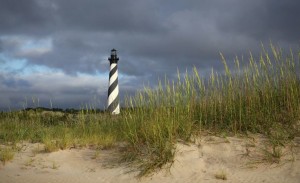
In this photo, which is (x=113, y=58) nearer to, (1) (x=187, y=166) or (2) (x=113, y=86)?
(2) (x=113, y=86)

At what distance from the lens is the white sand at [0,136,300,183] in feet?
16.0

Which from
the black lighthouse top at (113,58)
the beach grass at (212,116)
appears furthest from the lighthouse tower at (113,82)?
the beach grass at (212,116)

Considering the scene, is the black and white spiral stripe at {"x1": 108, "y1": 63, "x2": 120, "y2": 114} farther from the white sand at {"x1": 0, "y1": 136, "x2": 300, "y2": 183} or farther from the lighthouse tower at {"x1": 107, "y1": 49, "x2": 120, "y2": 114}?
the white sand at {"x1": 0, "y1": 136, "x2": 300, "y2": 183}

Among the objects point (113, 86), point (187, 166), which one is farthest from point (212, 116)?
point (113, 86)

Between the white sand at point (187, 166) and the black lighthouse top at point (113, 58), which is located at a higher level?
the black lighthouse top at point (113, 58)

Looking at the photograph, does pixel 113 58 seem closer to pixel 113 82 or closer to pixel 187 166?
pixel 113 82

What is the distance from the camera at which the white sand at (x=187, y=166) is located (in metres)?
4.88

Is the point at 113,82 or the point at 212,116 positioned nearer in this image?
the point at 212,116

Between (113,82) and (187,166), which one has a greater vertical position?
(113,82)

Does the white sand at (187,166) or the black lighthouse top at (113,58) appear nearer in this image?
the white sand at (187,166)

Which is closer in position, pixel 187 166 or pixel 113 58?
pixel 187 166

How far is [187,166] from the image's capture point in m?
Answer: 5.15

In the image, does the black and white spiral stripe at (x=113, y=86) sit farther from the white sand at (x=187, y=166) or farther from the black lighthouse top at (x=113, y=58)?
the white sand at (x=187, y=166)

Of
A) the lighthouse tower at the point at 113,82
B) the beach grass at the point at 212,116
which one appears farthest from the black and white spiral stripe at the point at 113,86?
the beach grass at the point at 212,116
